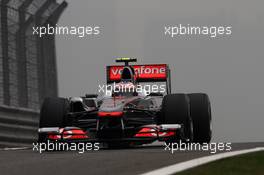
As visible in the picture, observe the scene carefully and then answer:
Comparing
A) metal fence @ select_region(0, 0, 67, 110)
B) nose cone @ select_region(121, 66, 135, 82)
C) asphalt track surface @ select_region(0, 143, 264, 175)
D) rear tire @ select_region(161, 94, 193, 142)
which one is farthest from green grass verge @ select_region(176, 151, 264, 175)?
metal fence @ select_region(0, 0, 67, 110)

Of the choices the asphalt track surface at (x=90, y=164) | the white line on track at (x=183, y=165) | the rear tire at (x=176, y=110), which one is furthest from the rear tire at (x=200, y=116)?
the white line on track at (x=183, y=165)

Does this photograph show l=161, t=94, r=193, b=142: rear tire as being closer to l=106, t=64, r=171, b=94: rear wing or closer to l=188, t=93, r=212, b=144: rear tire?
l=188, t=93, r=212, b=144: rear tire

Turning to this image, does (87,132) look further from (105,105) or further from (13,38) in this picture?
(13,38)

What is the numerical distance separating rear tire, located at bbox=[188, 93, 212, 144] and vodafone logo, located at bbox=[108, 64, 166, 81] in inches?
107

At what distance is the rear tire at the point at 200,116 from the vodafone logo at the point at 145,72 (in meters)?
2.72

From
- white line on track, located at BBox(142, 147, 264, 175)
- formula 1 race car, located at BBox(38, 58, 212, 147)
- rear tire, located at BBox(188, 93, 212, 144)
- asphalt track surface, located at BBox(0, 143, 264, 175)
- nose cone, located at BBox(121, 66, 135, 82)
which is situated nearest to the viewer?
white line on track, located at BBox(142, 147, 264, 175)

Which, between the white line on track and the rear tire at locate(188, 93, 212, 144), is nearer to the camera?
the white line on track

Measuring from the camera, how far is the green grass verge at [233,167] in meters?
8.11

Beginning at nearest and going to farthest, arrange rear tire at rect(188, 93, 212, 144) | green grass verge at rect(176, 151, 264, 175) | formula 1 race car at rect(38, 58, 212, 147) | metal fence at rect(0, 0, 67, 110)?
green grass verge at rect(176, 151, 264, 175)
formula 1 race car at rect(38, 58, 212, 147)
rear tire at rect(188, 93, 212, 144)
metal fence at rect(0, 0, 67, 110)

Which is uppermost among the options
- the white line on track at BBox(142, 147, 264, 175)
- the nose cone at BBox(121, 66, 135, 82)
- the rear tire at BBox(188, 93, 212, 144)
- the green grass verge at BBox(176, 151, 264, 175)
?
the nose cone at BBox(121, 66, 135, 82)

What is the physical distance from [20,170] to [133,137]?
553 centimetres

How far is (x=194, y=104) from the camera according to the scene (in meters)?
15.7

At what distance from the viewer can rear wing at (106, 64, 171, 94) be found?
18516mm

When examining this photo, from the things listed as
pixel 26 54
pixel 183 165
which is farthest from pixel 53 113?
pixel 26 54
